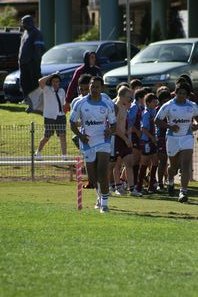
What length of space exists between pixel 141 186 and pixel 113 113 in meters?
2.86

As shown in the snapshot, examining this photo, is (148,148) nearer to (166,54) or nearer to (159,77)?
(159,77)

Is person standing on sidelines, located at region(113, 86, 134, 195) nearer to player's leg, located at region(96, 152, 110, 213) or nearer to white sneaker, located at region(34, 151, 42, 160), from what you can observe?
player's leg, located at region(96, 152, 110, 213)

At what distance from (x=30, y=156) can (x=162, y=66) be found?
6804mm

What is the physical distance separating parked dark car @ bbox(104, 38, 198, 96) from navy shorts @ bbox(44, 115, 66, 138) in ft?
14.0

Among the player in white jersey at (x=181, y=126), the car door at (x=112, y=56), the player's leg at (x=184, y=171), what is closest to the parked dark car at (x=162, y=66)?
the car door at (x=112, y=56)

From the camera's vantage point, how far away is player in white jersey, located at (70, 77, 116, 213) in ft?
45.8

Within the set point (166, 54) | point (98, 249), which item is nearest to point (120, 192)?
point (98, 249)

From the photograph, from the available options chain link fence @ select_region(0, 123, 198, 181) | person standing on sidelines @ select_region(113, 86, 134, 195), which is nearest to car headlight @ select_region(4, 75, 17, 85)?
chain link fence @ select_region(0, 123, 198, 181)

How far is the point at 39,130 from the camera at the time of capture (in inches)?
791

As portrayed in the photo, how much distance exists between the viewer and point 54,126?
65.2ft

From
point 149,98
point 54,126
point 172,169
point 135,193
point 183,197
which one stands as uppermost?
point 149,98

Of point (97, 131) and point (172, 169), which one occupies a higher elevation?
point (97, 131)

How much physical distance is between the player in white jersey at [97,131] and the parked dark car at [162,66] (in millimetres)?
9975

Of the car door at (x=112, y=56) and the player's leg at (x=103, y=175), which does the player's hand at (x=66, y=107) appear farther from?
the car door at (x=112, y=56)
